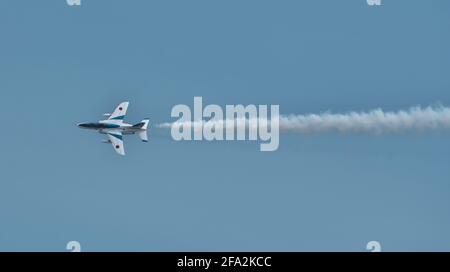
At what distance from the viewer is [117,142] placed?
112 meters

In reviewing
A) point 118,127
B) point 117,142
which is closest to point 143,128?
point 118,127

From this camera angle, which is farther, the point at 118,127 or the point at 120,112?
the point at 120,112

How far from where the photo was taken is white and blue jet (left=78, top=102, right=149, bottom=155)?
10725 centimetres

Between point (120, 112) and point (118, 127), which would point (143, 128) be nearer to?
point (118, 127)

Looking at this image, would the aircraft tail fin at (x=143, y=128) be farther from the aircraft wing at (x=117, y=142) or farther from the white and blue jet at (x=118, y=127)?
the aircraft wing at (x=117, y=142)

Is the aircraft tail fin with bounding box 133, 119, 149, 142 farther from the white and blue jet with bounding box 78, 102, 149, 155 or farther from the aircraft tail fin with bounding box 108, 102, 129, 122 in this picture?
the aircraft tail fin with bounding box 108, 102, 129, 122

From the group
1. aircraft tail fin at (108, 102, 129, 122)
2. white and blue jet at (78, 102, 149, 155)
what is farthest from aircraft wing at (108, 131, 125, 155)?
aircraft tail fin at (108, 102, 129, 122)

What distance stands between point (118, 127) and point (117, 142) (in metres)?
3.13

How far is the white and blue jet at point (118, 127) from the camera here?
107250 millimetres

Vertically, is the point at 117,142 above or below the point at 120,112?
below
